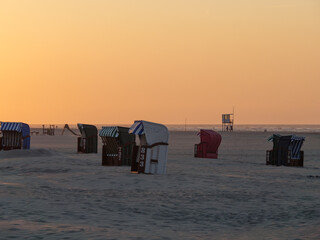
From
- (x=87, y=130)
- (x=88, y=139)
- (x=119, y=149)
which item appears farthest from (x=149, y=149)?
(x=87, y=130)

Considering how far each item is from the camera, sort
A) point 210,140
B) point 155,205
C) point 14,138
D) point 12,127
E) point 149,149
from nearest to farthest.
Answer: point 155,205, point 149,149, point 210,140, point 14,138, point 12,127

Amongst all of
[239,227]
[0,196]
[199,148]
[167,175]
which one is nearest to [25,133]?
[199,148]

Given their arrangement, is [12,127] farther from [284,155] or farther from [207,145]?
[284,155]

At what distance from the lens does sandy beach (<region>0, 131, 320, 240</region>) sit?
8969 millimetres

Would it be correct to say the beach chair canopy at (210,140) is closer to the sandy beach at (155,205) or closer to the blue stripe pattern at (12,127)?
the sandy beach at (155,205)

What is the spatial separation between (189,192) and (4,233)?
7141 mm

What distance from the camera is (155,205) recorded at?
39.7ft

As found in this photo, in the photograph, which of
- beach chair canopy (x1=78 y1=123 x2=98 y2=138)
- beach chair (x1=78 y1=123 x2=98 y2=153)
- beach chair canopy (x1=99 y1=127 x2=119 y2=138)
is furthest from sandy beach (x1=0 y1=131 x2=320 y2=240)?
beach chair (x1=78 y1=123 x2=98 y2=153)

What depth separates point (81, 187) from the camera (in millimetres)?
14984

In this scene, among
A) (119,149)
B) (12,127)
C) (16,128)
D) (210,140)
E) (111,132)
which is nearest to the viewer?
(119,149)

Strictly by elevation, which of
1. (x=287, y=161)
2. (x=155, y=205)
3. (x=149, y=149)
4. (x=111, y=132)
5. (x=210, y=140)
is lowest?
(x=155, y=205)

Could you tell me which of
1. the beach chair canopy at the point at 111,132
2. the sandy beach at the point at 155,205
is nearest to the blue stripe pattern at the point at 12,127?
the beach chair canopy at the point at 111,132

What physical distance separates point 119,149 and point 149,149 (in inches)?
169

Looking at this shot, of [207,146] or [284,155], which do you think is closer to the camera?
[284,155]
